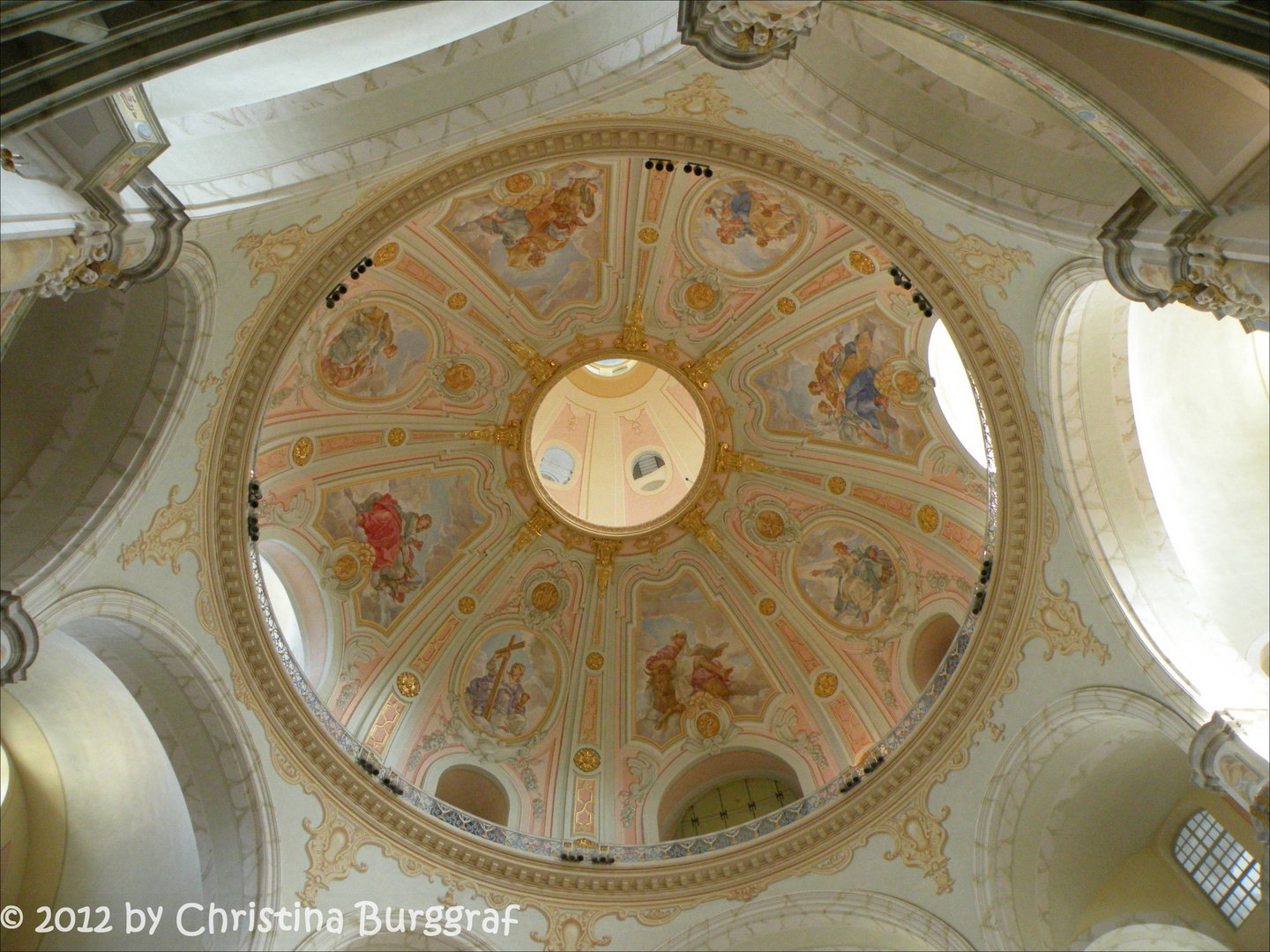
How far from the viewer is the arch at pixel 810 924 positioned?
39.4 feet

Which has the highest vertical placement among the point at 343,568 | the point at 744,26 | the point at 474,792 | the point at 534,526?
the point at 534,526

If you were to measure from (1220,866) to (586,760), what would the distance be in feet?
30.0

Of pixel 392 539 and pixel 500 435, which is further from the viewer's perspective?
pixel 500 435

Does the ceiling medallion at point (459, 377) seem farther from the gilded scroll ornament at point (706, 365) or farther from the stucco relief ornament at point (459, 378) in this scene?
the gilded scroll ornament at point (706, 365)

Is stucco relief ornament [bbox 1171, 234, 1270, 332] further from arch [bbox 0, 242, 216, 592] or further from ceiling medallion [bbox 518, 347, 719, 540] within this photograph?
ceiling medallion [bbox 518, 347, 719, 540]

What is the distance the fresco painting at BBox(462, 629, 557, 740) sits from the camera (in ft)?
54.0

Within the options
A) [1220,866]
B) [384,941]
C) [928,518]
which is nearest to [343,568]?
[384,941]


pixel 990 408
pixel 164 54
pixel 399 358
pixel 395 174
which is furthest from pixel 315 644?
pixel 164 54

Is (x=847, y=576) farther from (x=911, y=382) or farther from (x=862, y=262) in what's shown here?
(x=862, y=262)

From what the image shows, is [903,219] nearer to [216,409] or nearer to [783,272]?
[783,272]

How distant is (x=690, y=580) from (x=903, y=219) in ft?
29.6

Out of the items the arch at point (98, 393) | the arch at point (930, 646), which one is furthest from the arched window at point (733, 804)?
the arch at point (98, 393)

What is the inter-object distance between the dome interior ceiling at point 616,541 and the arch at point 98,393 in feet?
13.6

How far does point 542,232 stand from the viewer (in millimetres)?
15219
